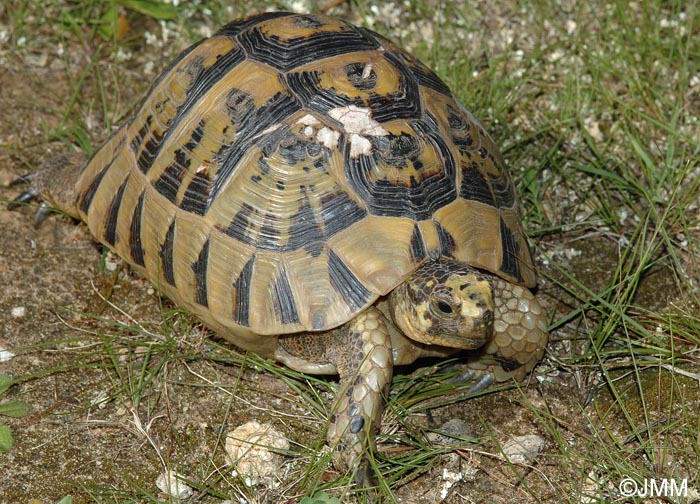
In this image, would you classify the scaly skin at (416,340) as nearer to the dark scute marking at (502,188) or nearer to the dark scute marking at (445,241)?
the dark scute marking at (445,241)

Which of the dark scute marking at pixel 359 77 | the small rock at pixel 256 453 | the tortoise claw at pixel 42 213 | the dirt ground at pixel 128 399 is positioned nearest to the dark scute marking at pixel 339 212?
the dark scute marking at pixel 359 77

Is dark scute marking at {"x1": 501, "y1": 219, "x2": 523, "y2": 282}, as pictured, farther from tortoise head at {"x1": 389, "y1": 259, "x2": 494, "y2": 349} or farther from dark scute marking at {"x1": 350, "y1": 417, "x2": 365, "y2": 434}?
dark scute marking at {"x1": 350, "y1": 417, "x2": 365, "y2": 434}

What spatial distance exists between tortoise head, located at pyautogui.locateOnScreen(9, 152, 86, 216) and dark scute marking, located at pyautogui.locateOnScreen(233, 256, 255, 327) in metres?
1.21

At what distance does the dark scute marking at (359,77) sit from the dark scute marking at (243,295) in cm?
81

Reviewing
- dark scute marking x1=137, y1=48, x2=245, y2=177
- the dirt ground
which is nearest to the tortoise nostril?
the dirt ground

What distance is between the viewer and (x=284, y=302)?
3.03 meters

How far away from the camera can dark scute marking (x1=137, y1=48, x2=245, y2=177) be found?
3420 millimetres

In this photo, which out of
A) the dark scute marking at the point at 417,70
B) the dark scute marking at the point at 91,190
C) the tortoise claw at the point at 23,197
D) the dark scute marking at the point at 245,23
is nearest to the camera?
the dark scute marking at the point at 417,70

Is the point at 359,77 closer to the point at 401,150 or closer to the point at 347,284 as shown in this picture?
the point at 401,150

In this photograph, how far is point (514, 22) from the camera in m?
5.05

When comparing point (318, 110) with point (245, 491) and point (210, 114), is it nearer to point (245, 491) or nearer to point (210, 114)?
point (210, 114)

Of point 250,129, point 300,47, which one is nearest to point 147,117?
point 250,129

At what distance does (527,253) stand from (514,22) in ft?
7.19

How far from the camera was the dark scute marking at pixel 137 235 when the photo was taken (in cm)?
348
